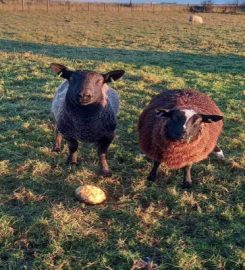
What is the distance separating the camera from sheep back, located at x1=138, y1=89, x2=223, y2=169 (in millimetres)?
5305

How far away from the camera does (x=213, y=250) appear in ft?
13.3

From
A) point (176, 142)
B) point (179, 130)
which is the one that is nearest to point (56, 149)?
point (176, 142)

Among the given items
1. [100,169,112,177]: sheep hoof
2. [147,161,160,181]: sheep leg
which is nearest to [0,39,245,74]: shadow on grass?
[147,161,160,181]: sheep leg

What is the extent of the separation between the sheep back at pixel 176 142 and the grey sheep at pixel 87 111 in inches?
19.9

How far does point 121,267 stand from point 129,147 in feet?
9.62

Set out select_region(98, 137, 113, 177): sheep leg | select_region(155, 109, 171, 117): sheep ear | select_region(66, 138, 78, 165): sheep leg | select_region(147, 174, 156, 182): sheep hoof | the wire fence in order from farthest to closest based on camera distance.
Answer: the wire fence → select_region(66, 138, 78, 165): sheep leg → select_region(98, 137, 113, 177): sheep leg → select_region(147, 174, 156, 182): sheep hoof → select_region(155, 109, 171, 117): sheep ear

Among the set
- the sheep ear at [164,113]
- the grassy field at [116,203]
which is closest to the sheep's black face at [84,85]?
the sheep ear at [164,113]

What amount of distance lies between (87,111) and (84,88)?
40 cm

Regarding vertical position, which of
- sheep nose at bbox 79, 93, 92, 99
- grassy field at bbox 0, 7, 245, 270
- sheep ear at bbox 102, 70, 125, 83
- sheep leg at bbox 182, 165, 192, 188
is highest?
sheep ear at bbox 102, 70, 125, 83

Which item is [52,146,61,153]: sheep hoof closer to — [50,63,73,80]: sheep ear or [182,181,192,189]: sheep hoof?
[50,63,73,80]: sheep ear

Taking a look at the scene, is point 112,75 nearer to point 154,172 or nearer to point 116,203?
point 154,172

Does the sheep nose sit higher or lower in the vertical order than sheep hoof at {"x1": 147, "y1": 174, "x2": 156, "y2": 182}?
higher

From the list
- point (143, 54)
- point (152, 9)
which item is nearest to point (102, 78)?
point (143, 54)

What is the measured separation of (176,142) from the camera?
5.23 meters
